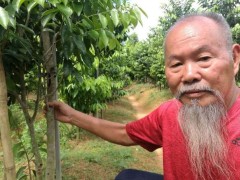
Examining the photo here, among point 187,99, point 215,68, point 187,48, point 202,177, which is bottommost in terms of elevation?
point 202,177

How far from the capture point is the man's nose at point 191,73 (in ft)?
4.36

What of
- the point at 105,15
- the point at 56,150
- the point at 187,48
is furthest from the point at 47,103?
the point at 187,48

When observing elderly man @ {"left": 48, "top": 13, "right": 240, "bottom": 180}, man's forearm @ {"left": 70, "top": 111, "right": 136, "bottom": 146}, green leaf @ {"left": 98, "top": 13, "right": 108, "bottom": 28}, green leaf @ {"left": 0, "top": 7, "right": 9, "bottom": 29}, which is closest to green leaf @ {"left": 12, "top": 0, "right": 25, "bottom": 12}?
green leaf @ {"left": 0, "top": 7, "right": 9, "bottom": 29}

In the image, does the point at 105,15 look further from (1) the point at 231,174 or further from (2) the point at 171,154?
(1) the point at 231,174

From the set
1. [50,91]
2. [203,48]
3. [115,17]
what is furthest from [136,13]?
[50,91]

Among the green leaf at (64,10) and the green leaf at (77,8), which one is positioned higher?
the green leaf at (77,8)

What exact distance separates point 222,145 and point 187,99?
0.93 feet

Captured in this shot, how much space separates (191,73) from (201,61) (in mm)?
76

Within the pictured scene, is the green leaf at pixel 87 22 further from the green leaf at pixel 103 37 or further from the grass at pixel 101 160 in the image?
the grass at pixel 101 160

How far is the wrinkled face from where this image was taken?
1.33 m

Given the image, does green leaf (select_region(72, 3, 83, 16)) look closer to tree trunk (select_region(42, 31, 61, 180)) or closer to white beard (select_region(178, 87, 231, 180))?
tree trunk (select_region(42, 31, 61, 180))

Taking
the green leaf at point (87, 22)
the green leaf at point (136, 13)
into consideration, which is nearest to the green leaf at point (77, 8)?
the green leaf at point (87, 22)

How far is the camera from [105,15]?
1.69 meters


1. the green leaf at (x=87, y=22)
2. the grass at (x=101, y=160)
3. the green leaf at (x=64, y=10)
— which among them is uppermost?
the green leaf at (x=87, y=22)
